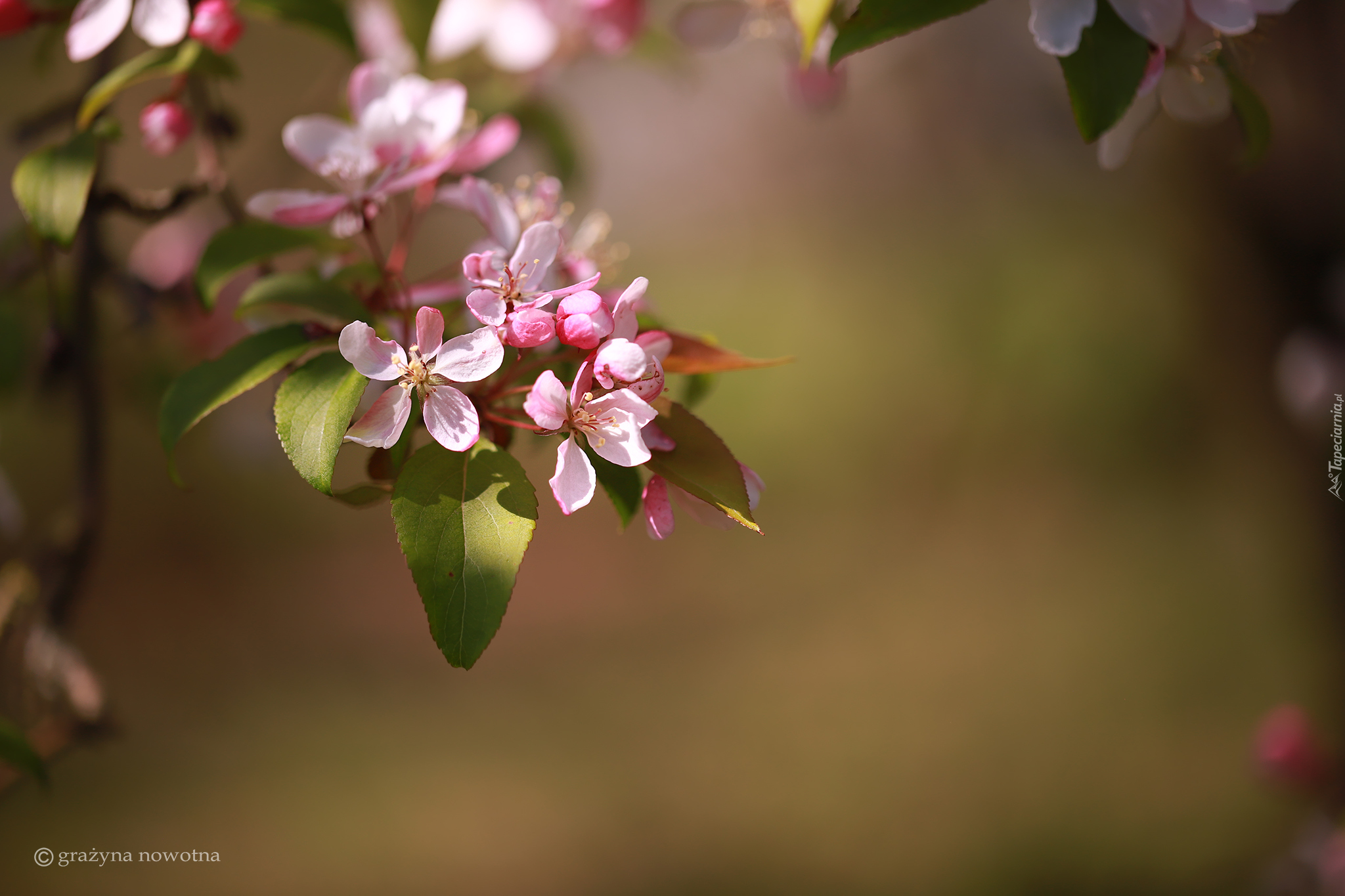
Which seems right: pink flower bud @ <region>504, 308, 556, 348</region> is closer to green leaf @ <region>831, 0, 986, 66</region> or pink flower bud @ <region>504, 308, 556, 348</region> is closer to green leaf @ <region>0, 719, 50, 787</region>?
green leaf @ <region>831, 0, 986, 66</region>

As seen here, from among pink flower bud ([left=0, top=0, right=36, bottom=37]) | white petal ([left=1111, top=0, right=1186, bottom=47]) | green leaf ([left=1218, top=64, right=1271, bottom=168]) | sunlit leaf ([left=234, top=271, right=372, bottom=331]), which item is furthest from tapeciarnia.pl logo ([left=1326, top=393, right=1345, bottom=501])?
pink flower bud ([left=0, top=0, right=36, bottom=37])

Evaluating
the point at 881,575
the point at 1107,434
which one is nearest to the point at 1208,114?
the point at 881,575

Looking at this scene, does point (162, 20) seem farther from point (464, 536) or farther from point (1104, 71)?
point (1104, 71)

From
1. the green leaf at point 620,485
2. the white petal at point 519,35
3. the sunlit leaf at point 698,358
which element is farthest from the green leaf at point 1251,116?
the white petal at point 519,35

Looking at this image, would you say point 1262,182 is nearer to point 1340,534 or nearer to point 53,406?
point 1340,534

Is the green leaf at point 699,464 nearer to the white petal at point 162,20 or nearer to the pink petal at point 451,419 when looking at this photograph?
the pink petal at point 451,419

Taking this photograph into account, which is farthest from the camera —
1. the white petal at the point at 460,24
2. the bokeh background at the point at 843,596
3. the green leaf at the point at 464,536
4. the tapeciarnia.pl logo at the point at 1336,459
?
the bokeh background at the point at 843,596
